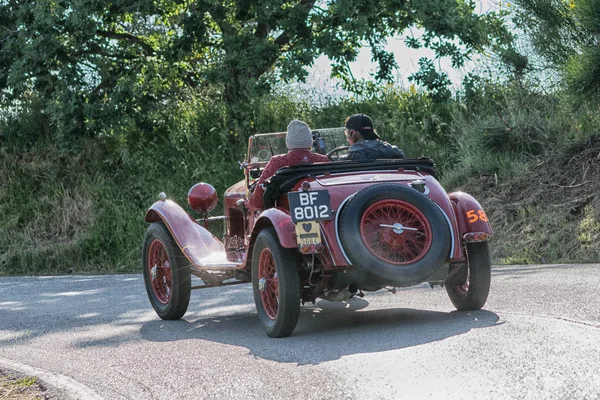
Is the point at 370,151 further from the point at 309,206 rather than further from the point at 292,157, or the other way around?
the point at 309,206

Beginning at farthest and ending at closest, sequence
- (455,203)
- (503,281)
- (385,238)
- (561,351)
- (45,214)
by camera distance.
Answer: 1. (45,214)
2. (503,281)
3. (455,203)
4. (385,238)
5. (561,351)

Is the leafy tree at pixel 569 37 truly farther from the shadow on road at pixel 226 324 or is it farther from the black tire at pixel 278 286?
the black tire at pixel 278 286

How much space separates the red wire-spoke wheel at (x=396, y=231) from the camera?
708 centimetres

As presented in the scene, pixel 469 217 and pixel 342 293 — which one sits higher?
pixel 469 217

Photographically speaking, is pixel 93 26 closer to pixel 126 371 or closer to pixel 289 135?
pixel 289 135

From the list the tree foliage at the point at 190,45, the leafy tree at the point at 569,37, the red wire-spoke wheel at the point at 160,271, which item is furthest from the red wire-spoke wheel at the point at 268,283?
the tree foliage at the point at 190,45

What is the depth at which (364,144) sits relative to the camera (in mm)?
8148

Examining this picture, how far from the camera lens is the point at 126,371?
650 centimetres

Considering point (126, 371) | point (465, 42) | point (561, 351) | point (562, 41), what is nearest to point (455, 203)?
point (561, 351)

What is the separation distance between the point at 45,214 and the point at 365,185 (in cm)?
1390

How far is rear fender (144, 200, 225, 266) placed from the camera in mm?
8828

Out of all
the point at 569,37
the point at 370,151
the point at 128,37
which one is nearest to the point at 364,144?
the point at 370,151

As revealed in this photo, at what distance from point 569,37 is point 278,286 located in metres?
10.2

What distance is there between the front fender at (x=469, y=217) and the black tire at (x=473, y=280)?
0.16 metres
